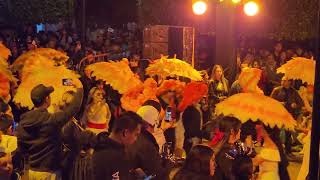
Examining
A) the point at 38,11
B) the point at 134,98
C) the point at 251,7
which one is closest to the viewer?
the point at 134,98

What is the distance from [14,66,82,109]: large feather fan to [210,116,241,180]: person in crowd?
200 centimetres

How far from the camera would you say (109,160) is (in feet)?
17.9

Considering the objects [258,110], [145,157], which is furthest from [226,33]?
[145,157]

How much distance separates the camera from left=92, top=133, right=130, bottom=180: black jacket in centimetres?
544

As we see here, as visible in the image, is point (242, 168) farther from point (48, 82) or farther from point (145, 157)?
point (48, 82)

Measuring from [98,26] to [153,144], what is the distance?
50.2 feet

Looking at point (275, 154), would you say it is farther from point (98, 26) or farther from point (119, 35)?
point (98, 26)

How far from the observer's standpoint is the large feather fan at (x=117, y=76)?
8.77 meters

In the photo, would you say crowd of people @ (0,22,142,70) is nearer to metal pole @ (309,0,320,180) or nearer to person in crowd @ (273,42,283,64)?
person in crowd @ (273,42,283,64)

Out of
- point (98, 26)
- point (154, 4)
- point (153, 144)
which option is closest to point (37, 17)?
point (98, 26)

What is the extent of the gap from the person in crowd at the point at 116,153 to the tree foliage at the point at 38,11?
51.3 feet

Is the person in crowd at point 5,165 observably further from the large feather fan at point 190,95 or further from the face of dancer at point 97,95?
the large feather fan at point 190,95

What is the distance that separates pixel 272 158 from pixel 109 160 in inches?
79.4

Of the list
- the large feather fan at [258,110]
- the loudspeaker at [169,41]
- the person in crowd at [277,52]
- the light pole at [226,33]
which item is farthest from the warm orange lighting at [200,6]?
the large feather fan at [258,110]
